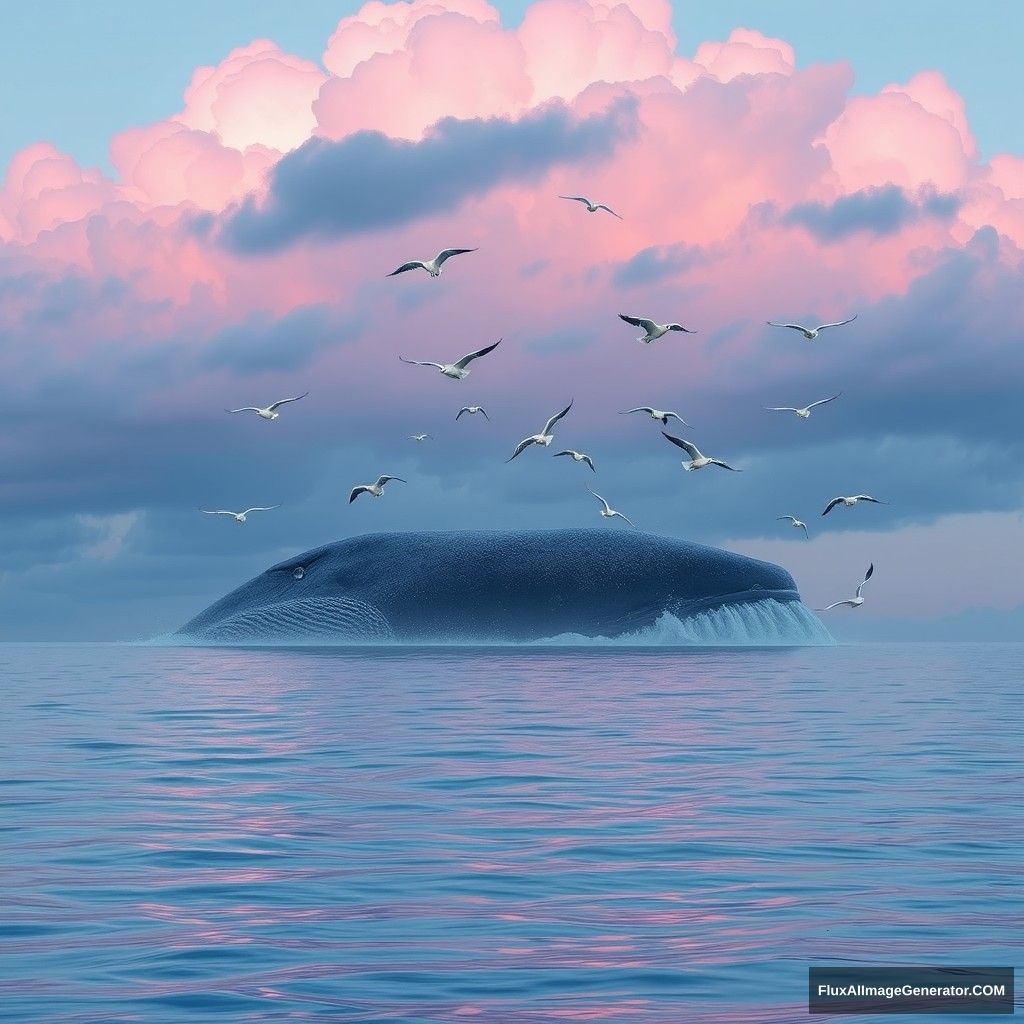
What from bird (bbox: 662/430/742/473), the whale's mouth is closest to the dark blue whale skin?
the whale's mouth

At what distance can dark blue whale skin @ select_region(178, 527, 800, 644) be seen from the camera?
9312 centimetres

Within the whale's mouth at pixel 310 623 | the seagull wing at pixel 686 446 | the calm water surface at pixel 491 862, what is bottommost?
the calm water surface at pixel 491 862

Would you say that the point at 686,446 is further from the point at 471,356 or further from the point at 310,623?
the point at 310,623

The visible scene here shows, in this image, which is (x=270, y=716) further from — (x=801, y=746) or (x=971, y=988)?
(x=971, y=988)

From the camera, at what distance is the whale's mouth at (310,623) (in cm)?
9675

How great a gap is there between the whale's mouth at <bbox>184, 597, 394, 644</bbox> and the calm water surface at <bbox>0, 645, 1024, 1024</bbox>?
56.3m

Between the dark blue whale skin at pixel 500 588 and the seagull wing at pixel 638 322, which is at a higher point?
the dark blue whale skin at pixel 500 588

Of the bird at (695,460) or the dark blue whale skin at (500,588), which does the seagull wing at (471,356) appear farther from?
the dark blue whale skin at (500,588)

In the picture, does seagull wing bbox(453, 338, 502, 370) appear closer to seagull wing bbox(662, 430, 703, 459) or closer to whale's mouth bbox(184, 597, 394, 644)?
seagull wing bbox(662, 430, 703, 459)

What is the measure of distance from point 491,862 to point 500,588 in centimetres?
7703

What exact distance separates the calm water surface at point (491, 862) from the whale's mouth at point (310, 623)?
185 feet

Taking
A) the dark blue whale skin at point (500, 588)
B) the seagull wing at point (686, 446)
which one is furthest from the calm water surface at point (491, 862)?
the dark blue whale skin at point (500, 588)

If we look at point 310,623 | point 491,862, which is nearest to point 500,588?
point 310,623

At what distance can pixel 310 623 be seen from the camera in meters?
99.1
